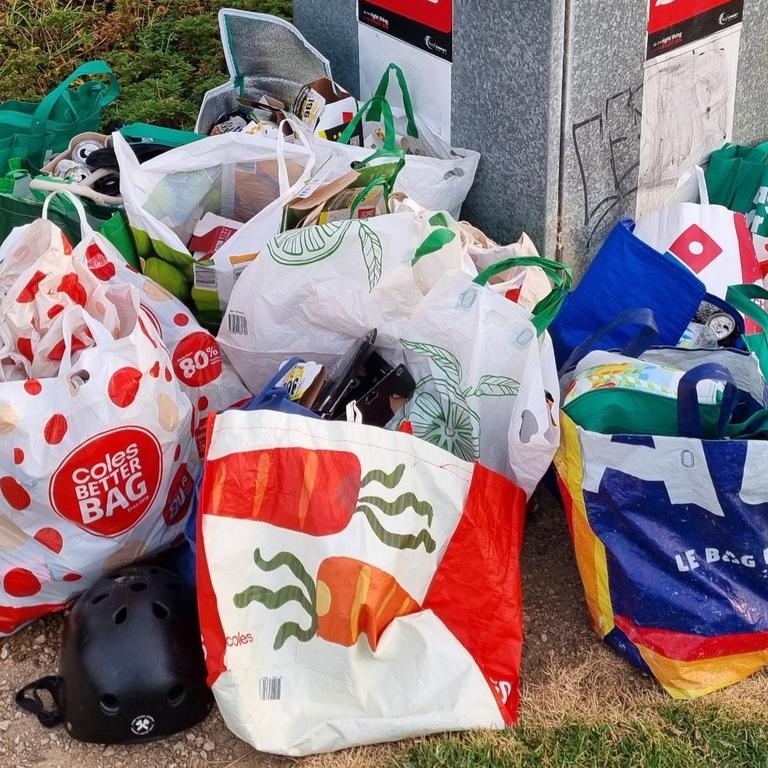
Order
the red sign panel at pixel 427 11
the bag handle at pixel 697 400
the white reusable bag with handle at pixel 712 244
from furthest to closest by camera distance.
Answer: the red sign panel at pixel 427 11, the white reusable bag with handle at pixel 712 244, the bag handle at pixel 697 400

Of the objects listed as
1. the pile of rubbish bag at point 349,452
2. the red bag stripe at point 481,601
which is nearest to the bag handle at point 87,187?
the pile of rubbish bag at point 349,452

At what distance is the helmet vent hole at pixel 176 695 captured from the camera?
198cm

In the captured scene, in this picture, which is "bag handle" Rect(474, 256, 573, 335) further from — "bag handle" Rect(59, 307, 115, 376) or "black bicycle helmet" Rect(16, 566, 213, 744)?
"black bicycle helmet" Rect(16, 566, 213, 744)

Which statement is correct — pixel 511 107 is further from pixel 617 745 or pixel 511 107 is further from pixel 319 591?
pixel 617 745

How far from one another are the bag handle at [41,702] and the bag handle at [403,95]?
1772mm

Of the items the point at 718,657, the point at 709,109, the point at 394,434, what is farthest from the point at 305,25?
the point at 718,657

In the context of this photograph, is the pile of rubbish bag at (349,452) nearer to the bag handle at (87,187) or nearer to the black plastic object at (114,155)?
the bag handle at (87,187)

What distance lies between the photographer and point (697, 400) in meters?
1.93

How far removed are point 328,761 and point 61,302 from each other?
112 centimetres

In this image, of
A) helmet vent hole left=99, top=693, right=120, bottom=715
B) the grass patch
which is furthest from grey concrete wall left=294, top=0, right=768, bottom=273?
helmet vent hole left=99, top=693, right=120, bottom=715

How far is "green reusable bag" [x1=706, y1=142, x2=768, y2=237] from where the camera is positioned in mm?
2941

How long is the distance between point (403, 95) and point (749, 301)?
1275 mm

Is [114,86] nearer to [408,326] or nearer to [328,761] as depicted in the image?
[408,326]

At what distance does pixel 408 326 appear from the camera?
7.49ft
